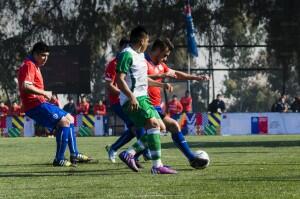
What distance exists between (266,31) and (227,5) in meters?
2.99

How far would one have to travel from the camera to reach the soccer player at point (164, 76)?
1235cm

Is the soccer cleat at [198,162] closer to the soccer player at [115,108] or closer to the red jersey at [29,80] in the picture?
the soccer player at [115,108]

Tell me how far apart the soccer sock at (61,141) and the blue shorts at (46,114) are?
165mm

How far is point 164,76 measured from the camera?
12703 mm

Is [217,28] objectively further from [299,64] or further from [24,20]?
[24,20]

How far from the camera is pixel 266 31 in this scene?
130ft

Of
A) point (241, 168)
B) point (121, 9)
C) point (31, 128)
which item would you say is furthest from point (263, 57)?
point (241, 168)

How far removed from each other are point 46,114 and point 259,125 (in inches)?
905

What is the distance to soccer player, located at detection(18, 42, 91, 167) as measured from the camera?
13.1 metres

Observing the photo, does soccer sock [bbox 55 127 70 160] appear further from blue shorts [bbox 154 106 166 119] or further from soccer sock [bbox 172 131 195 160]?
soccer sock [bbox 172 131 195 160]

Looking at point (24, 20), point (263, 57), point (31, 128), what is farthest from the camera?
point (24, 20)

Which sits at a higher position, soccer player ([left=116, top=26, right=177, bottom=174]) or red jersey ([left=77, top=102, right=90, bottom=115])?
soccer player ([left=116, top=26, right=177, bottom=174])

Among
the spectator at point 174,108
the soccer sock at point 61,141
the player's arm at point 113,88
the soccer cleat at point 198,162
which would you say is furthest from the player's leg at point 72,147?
the spectator at point 174,108

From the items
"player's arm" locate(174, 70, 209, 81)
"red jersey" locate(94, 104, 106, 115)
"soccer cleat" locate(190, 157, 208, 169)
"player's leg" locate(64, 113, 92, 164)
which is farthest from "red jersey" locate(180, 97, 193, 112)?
"soccer cleat" locate(190, 157, 208, 169)
